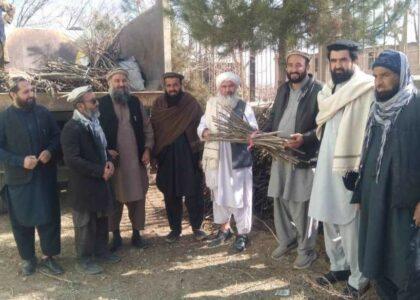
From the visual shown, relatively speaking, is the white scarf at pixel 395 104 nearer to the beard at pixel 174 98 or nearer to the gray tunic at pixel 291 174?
the gray tunic at pixel 291 174

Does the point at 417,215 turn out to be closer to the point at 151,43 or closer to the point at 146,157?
the point at 146,157

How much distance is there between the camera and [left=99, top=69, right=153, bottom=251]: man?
13.6 feet

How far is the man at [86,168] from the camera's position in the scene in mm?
3594

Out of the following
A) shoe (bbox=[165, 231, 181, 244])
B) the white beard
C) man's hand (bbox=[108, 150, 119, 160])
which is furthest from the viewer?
shoe (bbox=[165, 231, 181, 244])

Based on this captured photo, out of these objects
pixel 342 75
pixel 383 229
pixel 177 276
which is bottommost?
pixel 177 276

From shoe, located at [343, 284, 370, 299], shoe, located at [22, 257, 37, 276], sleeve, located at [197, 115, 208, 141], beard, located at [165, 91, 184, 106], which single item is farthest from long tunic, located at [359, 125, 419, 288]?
shoe, located at [22, 257, 37, 276]

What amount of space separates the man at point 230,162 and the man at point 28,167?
4.57ft

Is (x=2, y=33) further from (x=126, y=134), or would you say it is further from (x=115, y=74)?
(x=126, y=134)

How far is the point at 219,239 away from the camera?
4.46 metres

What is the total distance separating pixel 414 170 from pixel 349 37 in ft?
7.78

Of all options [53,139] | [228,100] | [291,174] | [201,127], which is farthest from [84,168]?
[291,174]

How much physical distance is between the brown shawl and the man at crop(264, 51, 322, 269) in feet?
2.68

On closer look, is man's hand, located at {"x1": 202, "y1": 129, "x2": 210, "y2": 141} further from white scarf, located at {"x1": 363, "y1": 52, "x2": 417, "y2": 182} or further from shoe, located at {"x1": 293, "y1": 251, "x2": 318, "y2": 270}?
white scarf, located at {"x1": 363, "y1": 52, "x2": 417, "y2": 182}

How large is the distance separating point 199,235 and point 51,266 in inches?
59.0
